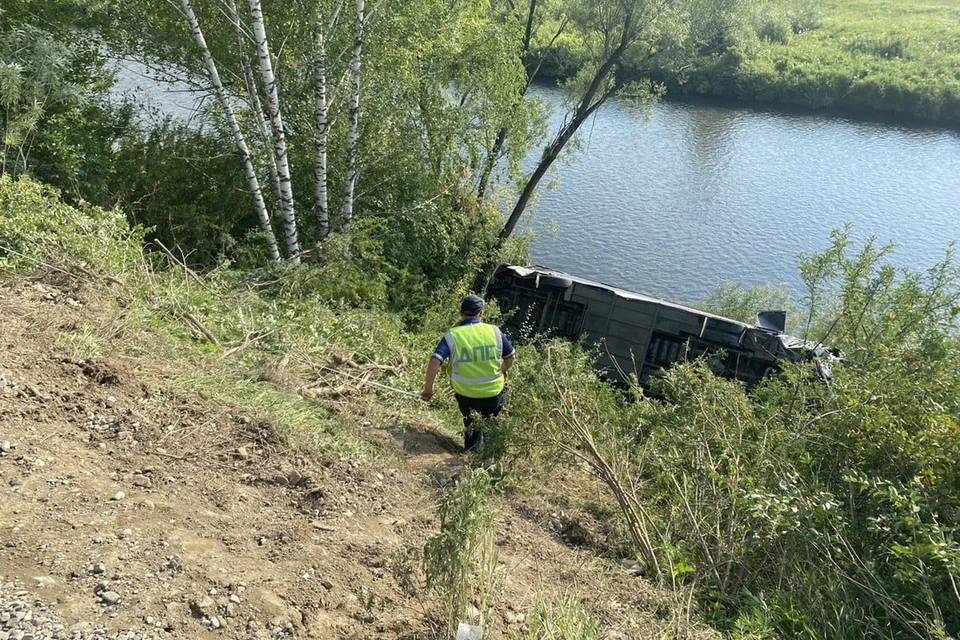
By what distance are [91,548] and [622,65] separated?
16.4 m

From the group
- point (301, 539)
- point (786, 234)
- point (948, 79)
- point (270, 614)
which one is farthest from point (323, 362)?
point (948, 79)

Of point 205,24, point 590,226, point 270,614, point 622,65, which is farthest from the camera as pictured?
point 590,226

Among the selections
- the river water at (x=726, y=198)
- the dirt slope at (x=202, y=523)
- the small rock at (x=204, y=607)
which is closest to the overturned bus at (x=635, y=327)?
the dirt slope at (x=202, y=523)

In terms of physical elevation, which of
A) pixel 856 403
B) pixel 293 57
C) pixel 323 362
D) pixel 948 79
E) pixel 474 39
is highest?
pixel 948 79

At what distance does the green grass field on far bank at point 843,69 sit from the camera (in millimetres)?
30484

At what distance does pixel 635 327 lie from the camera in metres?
10.8

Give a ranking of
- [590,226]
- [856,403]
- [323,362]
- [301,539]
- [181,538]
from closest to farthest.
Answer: [181,538]
[301,539]
[856,403]
[323,362]
[590,226]

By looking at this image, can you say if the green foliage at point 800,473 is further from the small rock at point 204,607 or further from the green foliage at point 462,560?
the small rock at point 204,607

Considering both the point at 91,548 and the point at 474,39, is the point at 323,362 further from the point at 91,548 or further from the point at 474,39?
the point at 474,39

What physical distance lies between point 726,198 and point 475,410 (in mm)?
18930

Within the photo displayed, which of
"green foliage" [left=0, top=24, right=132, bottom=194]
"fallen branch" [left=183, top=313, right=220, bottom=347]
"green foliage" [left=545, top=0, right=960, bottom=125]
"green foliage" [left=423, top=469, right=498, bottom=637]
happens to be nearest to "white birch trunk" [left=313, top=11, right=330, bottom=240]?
"green foliage" [left=0, top=24, right=132, bottom=194]

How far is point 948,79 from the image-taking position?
31219 millimetres

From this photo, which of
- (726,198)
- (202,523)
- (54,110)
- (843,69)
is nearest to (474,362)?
(202,523)

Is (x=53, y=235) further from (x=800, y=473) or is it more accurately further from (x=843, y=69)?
(x=843, y=69)
